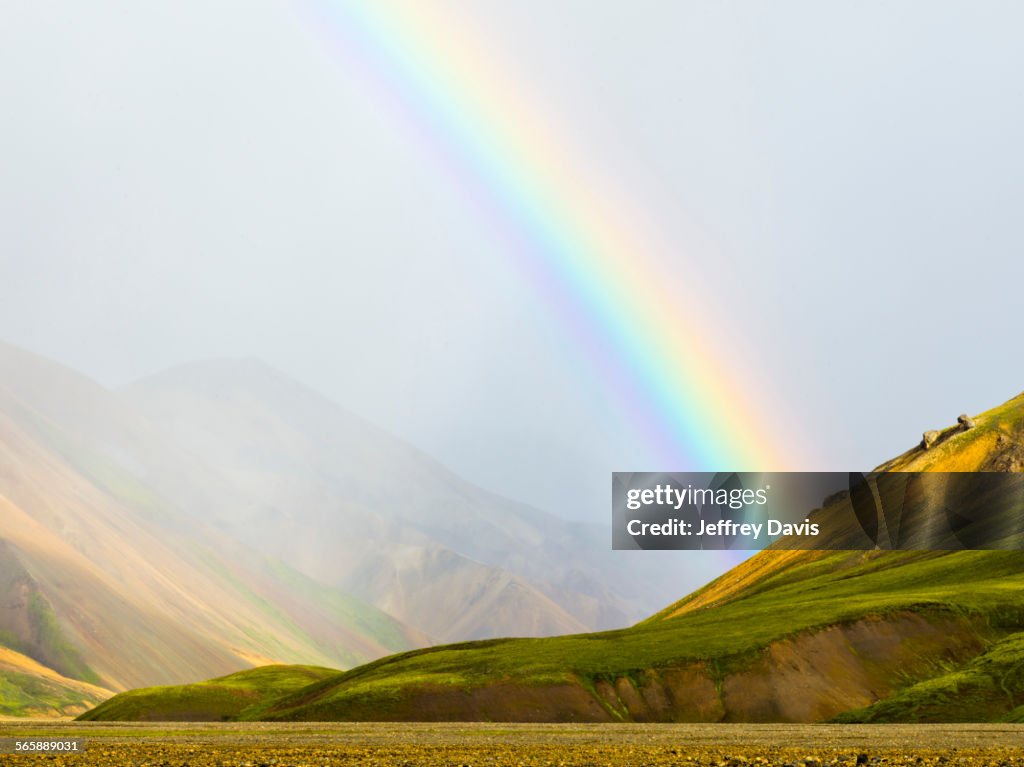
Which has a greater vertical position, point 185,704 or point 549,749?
point 185,704

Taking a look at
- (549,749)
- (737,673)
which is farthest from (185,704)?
(549,749)

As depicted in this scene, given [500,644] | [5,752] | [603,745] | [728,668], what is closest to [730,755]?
[603,745]

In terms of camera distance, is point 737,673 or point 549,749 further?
point 737,673

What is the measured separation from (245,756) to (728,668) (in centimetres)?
9652

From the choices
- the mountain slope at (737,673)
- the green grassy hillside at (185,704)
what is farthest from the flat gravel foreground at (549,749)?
the green grassy hillside at (185,704)

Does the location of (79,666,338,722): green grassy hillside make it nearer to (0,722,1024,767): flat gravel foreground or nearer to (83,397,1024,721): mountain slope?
(83,397,1024,721): mountain slope

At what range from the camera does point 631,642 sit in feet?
563

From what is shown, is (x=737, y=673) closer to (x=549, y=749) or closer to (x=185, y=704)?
(x=549, y=749)

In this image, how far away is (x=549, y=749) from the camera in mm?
68500

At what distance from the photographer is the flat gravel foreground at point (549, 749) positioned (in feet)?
172

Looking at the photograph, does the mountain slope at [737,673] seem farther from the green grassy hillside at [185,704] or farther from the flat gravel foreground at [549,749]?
the flat gravel foreground at [549,749]

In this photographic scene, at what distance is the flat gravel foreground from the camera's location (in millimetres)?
52406

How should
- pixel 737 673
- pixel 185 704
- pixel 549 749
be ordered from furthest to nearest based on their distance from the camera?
pixel 185 704, pixel 737 673, pixel 549 749

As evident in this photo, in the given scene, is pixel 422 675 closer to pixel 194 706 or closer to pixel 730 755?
pixel 194 706
